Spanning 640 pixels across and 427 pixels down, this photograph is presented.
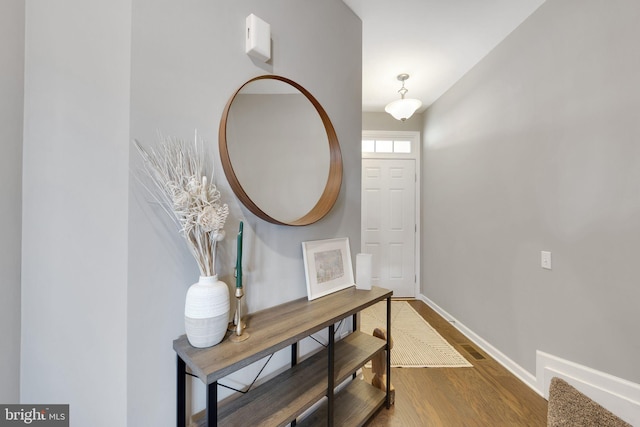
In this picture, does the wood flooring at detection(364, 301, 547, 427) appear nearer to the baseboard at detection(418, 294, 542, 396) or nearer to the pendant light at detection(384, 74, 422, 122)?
the baseboard at detection(418, 294, 542, 396)

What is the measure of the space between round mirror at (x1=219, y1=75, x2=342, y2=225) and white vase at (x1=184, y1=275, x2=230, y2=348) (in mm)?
376

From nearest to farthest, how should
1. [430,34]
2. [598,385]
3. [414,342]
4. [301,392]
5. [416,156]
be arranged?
[301,392] < [598,385] < [430,34] < [414,342] < [416,156]

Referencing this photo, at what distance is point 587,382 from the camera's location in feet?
4.58

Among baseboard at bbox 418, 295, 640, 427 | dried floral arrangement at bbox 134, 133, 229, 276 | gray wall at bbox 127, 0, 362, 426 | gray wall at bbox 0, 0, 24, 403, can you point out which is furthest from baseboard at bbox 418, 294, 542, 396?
gray wall at bbox 0, 0, 24, 403

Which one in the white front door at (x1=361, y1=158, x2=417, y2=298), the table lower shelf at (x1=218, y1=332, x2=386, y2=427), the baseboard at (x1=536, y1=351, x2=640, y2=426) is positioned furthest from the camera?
the white front door at (x1=361, y1=158, x2=417, y2=298)

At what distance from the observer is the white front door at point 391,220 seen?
356 cm

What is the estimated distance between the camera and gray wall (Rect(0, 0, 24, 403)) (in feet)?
2.72

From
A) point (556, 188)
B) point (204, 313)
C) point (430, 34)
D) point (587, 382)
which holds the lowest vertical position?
point (587, 382)

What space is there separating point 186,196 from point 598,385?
2253 millimetres

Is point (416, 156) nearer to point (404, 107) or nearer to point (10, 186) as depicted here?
point (404, 107)

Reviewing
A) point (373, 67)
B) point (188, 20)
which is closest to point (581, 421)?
point (188, 20)

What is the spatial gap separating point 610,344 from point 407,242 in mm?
2335

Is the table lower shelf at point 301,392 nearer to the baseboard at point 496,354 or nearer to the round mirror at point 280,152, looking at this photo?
the round mirror at point 280,152

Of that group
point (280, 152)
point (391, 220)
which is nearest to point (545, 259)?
point (280, 152)
